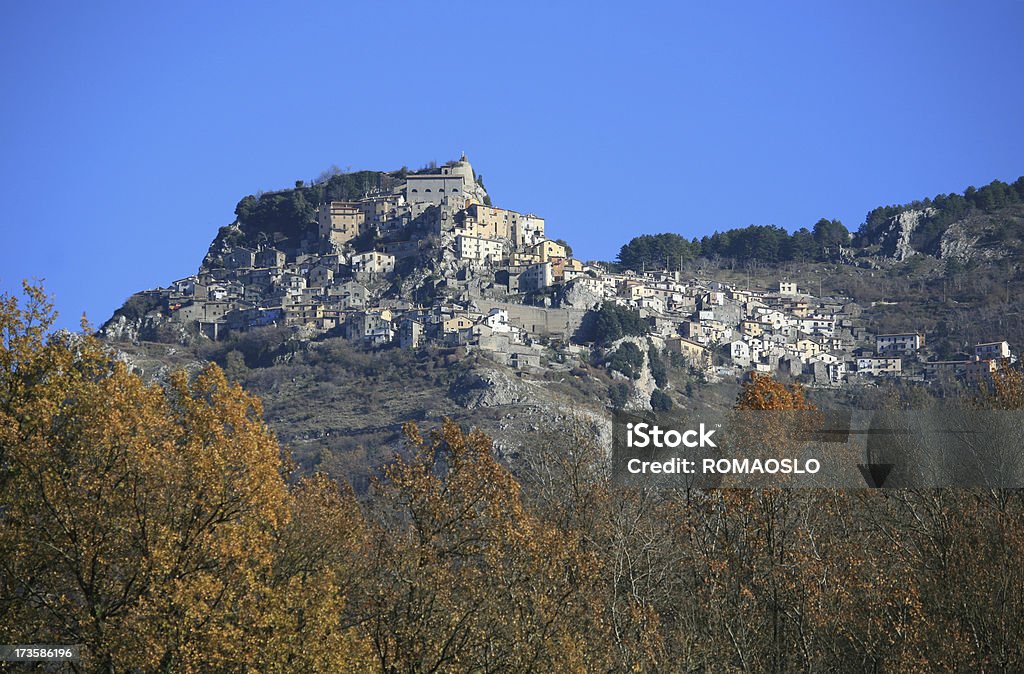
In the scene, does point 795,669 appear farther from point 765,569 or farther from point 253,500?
point 253,500

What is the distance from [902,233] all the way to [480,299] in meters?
72.8

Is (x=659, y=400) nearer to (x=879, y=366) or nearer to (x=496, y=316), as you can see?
(x=496, y=316)

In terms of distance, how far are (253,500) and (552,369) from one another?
10408 centimetres

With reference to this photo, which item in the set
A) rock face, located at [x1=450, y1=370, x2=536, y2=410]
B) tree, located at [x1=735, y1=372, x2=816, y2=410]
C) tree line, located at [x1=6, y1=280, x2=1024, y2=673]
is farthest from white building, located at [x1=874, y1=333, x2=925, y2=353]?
tree line, located at [x1=6, y1=280, x2=1024, y2=673]

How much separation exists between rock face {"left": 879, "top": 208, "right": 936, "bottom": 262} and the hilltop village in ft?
77.9

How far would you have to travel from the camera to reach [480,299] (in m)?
139

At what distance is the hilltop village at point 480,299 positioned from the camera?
135625mm

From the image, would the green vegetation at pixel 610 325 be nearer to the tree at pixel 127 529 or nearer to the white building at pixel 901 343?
the white building at pixel 901 343

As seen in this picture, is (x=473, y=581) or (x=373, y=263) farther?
(x=373, y=263)

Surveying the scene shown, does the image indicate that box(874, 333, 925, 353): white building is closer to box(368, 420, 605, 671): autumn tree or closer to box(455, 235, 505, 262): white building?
box(455, 235, 505, 262): white building

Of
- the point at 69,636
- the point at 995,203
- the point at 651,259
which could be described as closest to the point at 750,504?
the point at 69,636

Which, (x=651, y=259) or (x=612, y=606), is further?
(x=651, y=259)

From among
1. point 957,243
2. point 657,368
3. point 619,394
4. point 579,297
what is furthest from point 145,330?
point 957,243

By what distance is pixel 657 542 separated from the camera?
111ft
